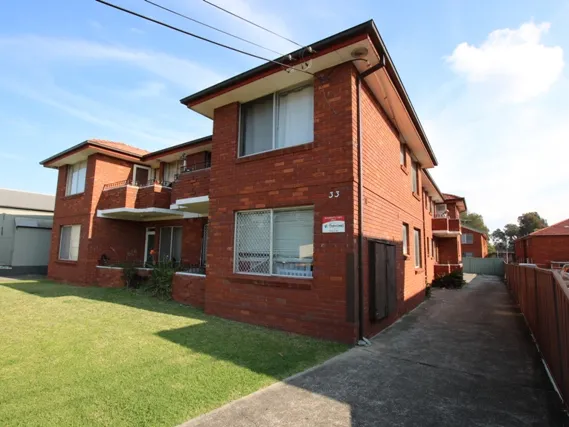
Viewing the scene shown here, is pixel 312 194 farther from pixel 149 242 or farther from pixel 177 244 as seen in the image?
pixel 149 242

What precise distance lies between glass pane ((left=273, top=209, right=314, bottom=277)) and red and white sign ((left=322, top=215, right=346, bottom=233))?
401 millimetres

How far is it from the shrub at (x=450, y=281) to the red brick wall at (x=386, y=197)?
24.1ft

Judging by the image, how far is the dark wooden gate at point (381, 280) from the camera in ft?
21.2

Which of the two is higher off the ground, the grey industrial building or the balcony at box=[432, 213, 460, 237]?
the balcony at box=[432, 213, 460, 237]

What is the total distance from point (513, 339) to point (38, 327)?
9.29 m

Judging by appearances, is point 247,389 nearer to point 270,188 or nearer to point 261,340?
point 261,340

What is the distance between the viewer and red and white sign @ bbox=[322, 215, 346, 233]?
20.1 ft

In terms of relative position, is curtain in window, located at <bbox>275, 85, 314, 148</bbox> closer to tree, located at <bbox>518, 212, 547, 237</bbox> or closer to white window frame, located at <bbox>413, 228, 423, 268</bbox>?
white window frame, located at <bbox>413, 228, 423, 268</bbox>

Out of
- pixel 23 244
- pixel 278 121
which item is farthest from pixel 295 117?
pixel 23 244

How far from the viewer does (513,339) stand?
655cm

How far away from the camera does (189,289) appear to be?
30.6 ft

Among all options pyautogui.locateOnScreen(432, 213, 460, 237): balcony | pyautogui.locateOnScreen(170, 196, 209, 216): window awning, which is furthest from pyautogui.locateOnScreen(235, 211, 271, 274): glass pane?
pyautogui.locateOnScreen(432, 213, 460, 237): balcony

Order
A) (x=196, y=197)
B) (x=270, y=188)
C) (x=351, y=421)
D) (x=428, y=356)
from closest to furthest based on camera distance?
(x=351, y=421)
(x=428, y=356)
(x=270, y=188)
(x=196, y=197)

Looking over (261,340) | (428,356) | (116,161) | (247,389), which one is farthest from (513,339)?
(116,161)
